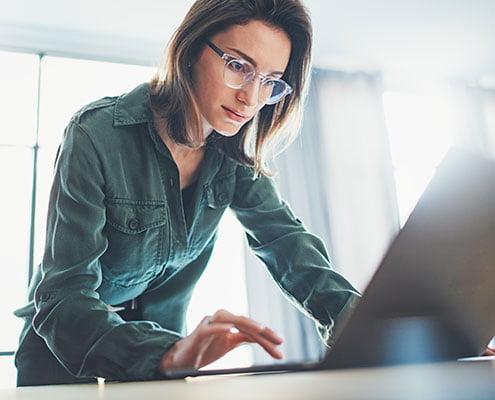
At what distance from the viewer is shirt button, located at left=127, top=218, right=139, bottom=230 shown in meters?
0.97

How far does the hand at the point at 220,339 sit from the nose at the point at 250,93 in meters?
0.59

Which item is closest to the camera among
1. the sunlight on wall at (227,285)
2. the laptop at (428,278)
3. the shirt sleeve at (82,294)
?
the laptop at (428,278)

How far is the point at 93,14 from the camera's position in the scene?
308 cm

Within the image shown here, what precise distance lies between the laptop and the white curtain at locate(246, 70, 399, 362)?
2.58m

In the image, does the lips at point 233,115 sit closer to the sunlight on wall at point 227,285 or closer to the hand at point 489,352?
the hand at point 489,352

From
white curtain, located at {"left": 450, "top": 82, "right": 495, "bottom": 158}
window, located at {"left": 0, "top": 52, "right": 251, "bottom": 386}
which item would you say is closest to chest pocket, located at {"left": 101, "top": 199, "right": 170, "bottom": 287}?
window, located at {"left": 0, "top": 52, "right": 251, "bottom": 386}

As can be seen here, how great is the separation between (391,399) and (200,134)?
0.90m

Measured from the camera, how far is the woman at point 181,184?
2.83ft

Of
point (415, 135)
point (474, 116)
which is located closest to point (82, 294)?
point (415, 135)

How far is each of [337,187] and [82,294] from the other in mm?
2907

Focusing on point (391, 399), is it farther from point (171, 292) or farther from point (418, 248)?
point (171, 292)

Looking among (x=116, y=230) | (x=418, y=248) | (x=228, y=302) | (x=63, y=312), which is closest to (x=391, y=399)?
(x=418, y=248)

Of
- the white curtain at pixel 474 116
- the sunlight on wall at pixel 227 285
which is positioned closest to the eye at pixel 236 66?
the sunlight on wall at pixel 227 285

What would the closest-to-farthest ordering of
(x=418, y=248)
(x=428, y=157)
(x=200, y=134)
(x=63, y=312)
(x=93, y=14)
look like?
(x=418, y=248) → (x=63, y=312) → (x=200, y=134) → (x=93, y=14) → (x=428, y=157)
